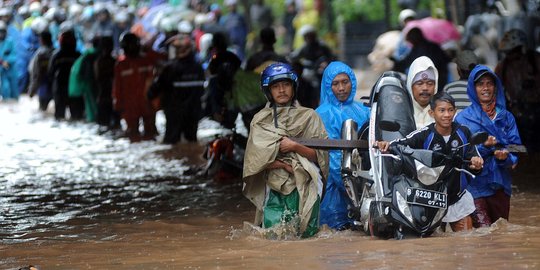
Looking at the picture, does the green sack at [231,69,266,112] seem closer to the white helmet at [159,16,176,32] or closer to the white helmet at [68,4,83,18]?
the white helmet at [159,16,176,32]

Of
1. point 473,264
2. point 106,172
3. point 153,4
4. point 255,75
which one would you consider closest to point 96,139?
point 106,172

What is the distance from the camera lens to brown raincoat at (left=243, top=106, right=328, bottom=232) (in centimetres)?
1059

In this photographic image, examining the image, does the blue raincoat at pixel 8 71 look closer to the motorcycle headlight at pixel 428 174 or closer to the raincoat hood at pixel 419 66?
the raincoat hood at pixel 419 66

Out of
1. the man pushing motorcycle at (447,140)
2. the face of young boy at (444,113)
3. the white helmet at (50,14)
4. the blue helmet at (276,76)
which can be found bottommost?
the man pushing motorcycle at (447,140)

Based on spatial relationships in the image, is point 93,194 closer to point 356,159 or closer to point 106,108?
point 356,159

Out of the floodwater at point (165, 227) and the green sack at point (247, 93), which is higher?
the green sack at point (247, 93)

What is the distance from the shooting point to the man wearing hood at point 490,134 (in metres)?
10.8

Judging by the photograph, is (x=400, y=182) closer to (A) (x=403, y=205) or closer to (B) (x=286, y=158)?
(A) (x=403, y=205)

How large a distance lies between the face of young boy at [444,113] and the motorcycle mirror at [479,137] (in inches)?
10.6

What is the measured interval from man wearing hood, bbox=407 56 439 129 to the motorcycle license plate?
0.81m

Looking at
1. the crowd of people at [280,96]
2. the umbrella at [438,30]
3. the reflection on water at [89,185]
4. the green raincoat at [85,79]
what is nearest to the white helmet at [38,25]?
the crowd of people at [280,96]

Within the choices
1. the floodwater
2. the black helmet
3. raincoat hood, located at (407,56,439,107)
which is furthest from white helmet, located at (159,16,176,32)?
raincoat hood, located at (407,56,439,107)

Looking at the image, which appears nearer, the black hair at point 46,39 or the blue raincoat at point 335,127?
the blue raincoat at point 335,127

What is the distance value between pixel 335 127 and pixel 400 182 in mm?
1220
